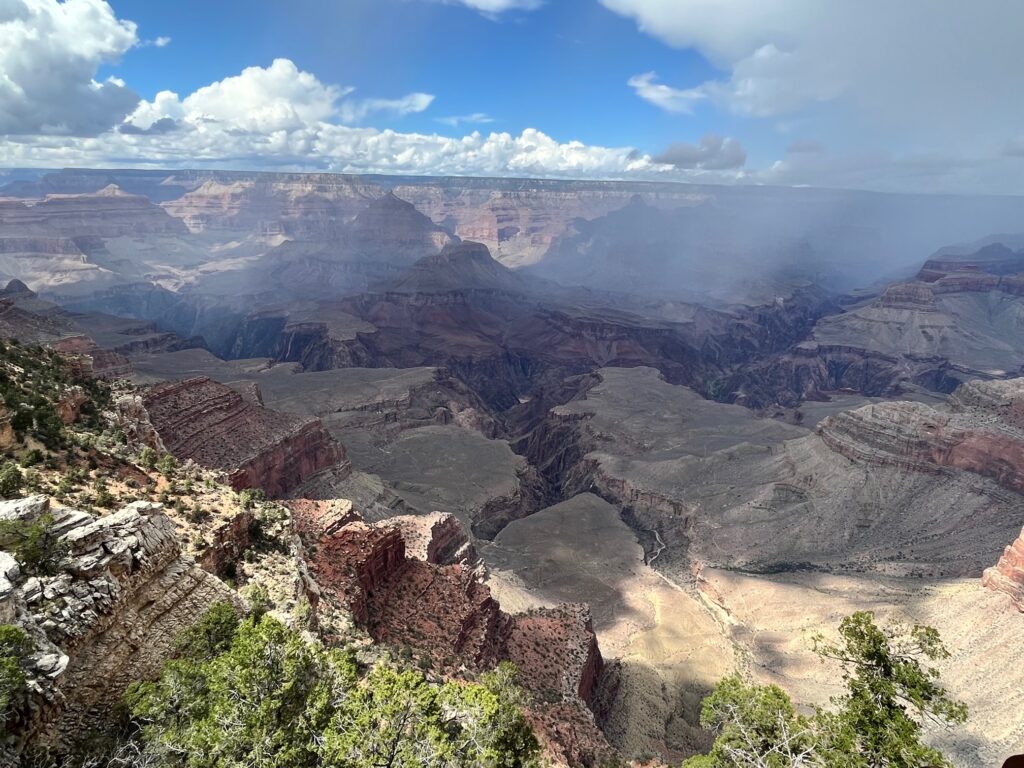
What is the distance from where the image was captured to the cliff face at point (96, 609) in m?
12.0

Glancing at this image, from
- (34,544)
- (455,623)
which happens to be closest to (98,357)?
(455,623)

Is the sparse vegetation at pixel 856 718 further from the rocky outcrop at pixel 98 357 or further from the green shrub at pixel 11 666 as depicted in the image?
the rocky outcrop at pixel 98 357

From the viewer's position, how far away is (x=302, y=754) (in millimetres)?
12500

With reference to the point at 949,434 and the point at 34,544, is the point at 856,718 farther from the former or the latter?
the point at 949,434

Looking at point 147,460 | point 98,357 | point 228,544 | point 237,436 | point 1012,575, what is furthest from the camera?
point 98,357

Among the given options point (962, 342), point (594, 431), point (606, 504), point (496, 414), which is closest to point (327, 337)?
point (496, 414)

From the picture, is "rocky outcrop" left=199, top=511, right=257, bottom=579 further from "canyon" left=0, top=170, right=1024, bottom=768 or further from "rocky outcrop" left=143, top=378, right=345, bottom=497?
"rocky outcrop" left=143, top=378, right=345, bottom=497

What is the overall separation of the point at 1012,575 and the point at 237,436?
223ft

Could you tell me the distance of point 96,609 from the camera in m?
13.6

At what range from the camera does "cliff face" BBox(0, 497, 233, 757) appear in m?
12.0

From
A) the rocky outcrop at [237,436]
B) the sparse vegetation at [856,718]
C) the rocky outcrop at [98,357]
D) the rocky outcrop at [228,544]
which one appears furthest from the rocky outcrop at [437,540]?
the rocky outcrop at [98,357]

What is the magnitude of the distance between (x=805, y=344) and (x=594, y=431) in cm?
11212

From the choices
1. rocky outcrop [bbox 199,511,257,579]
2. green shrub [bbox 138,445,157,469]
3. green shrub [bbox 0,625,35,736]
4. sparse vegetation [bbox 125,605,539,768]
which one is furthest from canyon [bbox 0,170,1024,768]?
green shrub [bbox 138,445,157,469]

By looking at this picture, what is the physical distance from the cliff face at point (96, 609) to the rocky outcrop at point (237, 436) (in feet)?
108
